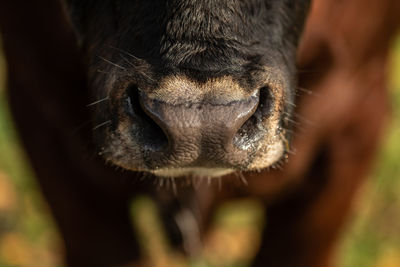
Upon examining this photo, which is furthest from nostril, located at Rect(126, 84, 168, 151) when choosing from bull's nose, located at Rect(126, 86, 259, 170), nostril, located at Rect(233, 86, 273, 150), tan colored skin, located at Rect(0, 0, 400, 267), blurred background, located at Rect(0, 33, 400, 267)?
blurred background, located at Rect(0, 33, 400, 267)

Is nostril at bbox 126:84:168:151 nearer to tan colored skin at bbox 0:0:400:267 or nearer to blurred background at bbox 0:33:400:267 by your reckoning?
tan colored skin at bbox 0:0:400:267

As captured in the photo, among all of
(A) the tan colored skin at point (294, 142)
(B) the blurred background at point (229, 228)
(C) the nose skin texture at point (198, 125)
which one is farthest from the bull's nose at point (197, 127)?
(B) the blurred background at point (229, 228)

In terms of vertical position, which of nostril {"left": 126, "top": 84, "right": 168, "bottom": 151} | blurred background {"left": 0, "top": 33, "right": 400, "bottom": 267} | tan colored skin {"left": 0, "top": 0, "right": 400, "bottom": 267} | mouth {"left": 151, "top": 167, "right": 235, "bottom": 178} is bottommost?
blurred background {"left": 0, "top": 33, "right": 400, "bottom": 267}

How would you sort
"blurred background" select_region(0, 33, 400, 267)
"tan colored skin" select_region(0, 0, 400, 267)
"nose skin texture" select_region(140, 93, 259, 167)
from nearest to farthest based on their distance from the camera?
"nose skin texture" select_region(140, 93, 259, 167), "tan colored skin" select_region(0, 0, 400, 267), "blurred background" select_region(0, 33, 400, 267)

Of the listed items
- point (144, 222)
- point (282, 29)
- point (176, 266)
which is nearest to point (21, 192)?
point (144, 222)

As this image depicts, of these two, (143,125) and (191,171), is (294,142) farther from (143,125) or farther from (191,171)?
(143,125)

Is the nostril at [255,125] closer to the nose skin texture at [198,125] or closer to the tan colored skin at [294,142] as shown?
the nose skin texture at [198,125]

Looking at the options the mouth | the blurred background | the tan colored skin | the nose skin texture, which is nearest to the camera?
the nose skin texture

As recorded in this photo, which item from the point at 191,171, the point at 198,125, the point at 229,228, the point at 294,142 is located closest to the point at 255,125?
the point at 198,125

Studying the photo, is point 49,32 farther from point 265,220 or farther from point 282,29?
point 265,220
